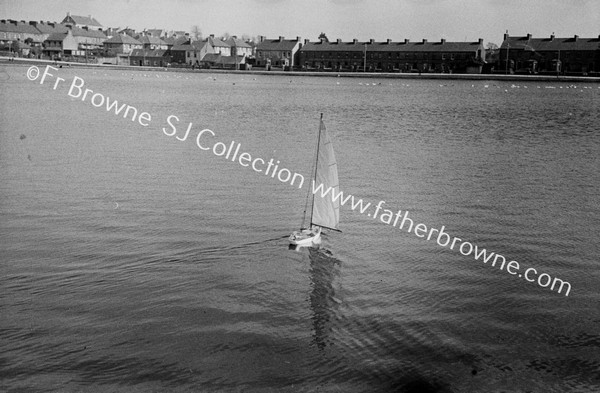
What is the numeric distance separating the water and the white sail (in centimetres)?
77

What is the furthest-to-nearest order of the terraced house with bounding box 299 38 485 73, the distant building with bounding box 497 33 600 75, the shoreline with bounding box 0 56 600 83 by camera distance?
1. the terraced house with bounding box 299 38 485 73
2. the distant building with bounding box 497 33 600 75
3. the shoreline with bounding box 0 56 600 83

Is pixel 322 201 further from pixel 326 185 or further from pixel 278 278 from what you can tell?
pixel 278 278

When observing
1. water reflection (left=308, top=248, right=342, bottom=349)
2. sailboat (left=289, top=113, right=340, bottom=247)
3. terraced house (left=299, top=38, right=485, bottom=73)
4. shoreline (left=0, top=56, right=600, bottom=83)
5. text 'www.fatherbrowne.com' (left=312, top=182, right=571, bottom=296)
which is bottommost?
water reflection (left=308, top=248, right=342, bottom=349)

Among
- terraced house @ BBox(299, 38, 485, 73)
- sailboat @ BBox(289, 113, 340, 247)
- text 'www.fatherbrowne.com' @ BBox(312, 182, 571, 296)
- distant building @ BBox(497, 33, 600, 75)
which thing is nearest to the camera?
text 'www.fatherbrowne.com' @ BBox(312, 182, 571, 296)

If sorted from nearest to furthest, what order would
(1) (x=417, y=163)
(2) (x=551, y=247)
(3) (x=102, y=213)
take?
(2) (x=551, y=247) < (3) (x=102, y=213) < (1) (x=417, y=163)

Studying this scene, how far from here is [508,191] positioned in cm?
2898

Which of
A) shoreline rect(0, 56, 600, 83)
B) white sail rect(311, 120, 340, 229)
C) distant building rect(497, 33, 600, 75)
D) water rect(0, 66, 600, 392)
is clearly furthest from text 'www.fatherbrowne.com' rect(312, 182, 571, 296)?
distant building rect(497, 33, 600, 75)

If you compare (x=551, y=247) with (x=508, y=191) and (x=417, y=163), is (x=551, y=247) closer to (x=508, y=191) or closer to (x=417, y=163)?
(x=508, y=191)

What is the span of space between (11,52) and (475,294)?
631 ft

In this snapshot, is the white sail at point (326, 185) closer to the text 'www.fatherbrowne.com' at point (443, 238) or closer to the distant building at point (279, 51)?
the text 'www.fatherbrowne.com' at point (443, 238)

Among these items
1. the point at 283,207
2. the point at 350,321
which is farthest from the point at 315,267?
the point at 283,207

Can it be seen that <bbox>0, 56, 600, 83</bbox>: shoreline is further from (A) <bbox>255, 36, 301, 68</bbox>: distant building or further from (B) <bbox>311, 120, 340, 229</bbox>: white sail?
(B) <bbox>311, 120, 340, 229</bbox>: white sail

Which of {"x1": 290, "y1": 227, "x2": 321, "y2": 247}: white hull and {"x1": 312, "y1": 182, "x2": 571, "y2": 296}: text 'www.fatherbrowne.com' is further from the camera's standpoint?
{"x1": 290, "y1": 227, "x2": 321, "y2": 247}: white hull

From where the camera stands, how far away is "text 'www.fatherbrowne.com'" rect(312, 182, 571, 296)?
18.1 metres
